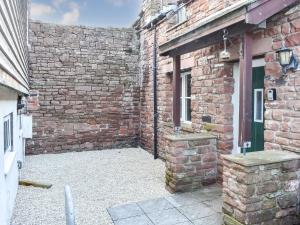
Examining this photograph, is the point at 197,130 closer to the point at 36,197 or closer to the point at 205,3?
the point at 205,3

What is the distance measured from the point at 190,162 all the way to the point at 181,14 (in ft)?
12.0

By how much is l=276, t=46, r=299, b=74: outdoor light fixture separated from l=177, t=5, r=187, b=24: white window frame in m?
3.21

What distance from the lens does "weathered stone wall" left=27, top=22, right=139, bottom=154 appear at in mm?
8500

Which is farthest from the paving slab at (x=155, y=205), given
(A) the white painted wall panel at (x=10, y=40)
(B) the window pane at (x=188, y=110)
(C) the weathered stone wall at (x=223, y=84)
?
(B) the window pane at (x=188, y=110)

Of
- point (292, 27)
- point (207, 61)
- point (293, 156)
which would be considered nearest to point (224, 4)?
point (207, 61)

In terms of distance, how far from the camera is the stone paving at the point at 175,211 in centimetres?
383

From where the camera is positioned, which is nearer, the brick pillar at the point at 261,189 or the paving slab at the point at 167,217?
the brick pillar at the point at 261,189

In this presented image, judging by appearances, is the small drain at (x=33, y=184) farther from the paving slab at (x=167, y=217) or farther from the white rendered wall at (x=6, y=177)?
the paving slab at (x=167, y=217)

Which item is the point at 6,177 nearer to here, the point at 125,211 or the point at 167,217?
the point at 125,211

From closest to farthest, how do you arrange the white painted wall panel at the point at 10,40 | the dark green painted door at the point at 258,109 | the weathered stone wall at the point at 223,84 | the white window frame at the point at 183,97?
the white painted wall panel at the point at 10,40
the weathered stone wall at the point at 223,84
the dark green painted door at the point at 258,109
the white window frame at the point at 183,97

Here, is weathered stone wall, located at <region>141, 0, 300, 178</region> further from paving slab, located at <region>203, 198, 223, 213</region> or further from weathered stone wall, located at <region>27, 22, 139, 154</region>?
weathered stone wall, located at <region>27, 22, 139, 154</region>

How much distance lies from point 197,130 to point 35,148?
5.14m

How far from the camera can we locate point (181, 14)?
6750mm

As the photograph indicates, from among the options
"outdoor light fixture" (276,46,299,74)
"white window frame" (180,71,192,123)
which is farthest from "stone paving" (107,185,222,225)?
"white window frame" (180,71,192,123)
